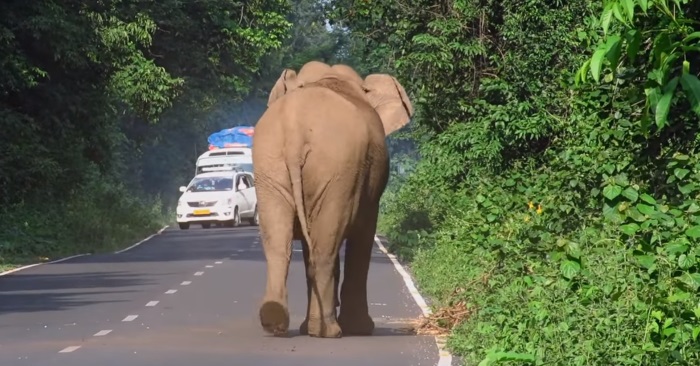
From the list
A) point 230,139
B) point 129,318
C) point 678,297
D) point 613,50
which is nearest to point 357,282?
point 129,318

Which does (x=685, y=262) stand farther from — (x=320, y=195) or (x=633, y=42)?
(x=320, y=195)

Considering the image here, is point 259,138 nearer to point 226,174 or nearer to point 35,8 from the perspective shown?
point 35,8

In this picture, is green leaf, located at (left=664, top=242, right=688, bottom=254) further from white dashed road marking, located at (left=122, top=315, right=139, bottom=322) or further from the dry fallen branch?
white dashed road marking, located at (left=122, top=315, right=139, bottom=322)

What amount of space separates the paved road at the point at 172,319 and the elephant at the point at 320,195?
32cm

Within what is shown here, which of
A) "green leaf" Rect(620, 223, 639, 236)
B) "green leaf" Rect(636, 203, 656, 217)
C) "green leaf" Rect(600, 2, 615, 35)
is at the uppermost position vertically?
"green leaf" Rect(600, 2, 615, 35)

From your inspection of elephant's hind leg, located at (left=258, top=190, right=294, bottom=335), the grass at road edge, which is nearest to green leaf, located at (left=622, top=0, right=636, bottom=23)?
elephant's hind leg, located at (left=258, top=190, right=294, bottom=335)

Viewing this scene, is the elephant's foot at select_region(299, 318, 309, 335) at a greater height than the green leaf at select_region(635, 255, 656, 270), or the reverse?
the green leaf at select_region(635, 255, 656, 270)

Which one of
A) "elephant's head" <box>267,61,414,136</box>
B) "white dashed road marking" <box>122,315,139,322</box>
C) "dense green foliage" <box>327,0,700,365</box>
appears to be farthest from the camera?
"white dashed road marking" <box>122,315,139,322</box>

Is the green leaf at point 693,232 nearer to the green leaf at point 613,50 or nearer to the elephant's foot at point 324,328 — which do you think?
the green leaf at point 613,50

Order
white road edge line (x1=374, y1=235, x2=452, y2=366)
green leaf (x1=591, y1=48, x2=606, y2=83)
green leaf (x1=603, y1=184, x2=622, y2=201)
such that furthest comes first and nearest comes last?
1. white road edge line (x1=374, y1=235, x2=452, y2=366)
2. green leaf (x1=603, y1=184, x2=622, y2=201)
3. green leaf (x1=591, y1=48, x2=606, y2=83)

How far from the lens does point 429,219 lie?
117 feet

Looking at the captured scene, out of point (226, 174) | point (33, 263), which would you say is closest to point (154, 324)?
point (33, 263)

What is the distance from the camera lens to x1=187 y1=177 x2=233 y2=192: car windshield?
58.0 m

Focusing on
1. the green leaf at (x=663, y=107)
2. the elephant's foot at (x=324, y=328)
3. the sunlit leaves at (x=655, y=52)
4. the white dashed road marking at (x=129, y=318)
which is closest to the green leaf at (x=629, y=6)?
the sunlit leaves at (x=655, y=52)
